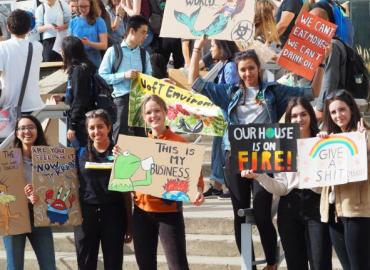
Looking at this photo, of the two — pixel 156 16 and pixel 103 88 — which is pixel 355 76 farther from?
pixel 156 16

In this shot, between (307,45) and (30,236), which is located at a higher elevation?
(307,45)

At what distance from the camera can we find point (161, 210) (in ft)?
26.2

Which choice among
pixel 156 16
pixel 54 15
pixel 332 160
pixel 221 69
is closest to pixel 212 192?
pixel 221 69

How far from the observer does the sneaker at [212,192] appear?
10.8m

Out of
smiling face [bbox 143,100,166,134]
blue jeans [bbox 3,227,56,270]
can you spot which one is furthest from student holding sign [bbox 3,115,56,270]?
smiling face [bbox 143,100,166,134]

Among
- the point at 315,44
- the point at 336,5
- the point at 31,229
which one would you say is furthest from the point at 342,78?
the point at 31,229

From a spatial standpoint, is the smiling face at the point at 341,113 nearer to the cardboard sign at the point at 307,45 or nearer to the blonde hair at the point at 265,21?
the cardboard sign at the point at 307,45

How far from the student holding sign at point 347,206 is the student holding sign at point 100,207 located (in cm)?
161

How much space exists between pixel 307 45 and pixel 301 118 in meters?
1.37

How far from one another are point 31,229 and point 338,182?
243 centimetres

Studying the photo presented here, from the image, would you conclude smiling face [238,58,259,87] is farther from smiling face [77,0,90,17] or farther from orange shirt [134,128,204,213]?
smiling face [77,0,90,17]

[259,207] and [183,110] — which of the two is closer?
[259,207]

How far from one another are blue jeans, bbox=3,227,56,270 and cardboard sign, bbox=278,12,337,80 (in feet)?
8.24

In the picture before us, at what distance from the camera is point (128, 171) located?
795cm
